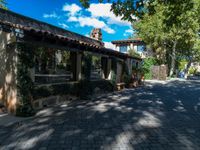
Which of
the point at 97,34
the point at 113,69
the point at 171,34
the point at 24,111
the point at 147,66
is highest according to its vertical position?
the point at 171,34

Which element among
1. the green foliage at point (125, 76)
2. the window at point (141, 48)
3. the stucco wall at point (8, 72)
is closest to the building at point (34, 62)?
the stucco wall at point (8, 72)

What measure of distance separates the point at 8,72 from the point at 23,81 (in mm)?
850

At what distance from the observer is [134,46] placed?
36625 mm

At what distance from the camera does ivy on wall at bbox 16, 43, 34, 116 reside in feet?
22.2

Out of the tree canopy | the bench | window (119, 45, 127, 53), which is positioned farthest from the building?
window (119, 45, 127, 53)

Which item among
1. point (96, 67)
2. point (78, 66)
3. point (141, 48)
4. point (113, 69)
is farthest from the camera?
point (141, 48)

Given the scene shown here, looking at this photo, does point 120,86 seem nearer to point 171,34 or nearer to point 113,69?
point 113,69

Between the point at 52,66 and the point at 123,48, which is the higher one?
the point at 123,48

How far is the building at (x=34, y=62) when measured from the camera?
6.81 m

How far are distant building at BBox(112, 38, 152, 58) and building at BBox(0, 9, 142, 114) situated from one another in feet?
77.5

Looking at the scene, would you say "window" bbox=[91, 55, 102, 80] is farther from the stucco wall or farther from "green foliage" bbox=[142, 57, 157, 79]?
"green foliage" bbox=[142, 57, 157, 79]

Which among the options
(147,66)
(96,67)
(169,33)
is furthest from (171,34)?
(96,67)

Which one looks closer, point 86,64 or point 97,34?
point 86,64

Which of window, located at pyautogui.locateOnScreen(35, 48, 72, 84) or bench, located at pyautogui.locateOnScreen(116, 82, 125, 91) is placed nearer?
window, located at pyautogui.locateOnScreen(35, 48, 72, 84)
